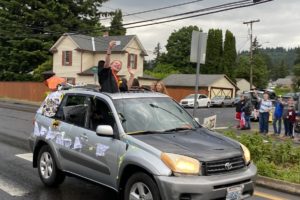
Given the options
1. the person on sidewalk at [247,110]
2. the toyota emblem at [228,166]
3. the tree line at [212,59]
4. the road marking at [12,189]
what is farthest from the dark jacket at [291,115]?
the tree line at [212,59]

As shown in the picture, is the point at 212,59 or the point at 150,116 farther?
the point at 212,59

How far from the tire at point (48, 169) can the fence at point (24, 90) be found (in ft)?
123

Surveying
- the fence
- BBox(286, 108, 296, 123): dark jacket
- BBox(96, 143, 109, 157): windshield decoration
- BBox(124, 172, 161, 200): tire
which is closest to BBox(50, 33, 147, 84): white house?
the fence

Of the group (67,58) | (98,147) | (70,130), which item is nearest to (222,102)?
(67,58)

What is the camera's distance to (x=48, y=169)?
7684mm

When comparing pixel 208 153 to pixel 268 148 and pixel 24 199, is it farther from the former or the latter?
pixel 268 148

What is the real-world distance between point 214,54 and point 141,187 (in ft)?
252

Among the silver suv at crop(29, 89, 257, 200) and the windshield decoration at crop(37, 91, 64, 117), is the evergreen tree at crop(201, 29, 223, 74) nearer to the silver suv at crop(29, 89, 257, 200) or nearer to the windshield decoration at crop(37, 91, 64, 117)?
the windshield decoration at crop(37, 91, 64, 117)

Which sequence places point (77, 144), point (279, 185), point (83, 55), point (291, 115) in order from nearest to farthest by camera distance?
point (77, 144), point (279, 185), point (291, 115), point (83, 55)

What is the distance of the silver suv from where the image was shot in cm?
533

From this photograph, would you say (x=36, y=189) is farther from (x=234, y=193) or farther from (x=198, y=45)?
(x=198, y=45)

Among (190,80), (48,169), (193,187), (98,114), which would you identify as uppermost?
(98,114)

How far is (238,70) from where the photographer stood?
8894cm

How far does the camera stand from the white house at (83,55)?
50.2 m
